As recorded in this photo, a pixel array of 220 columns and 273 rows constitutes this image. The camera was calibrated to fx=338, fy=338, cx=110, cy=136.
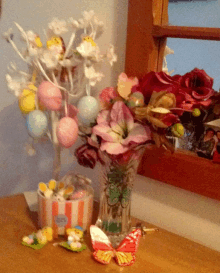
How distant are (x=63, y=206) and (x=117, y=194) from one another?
0.14m

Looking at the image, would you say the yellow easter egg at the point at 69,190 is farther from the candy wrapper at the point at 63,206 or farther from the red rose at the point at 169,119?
the red rose at the point at 169,119

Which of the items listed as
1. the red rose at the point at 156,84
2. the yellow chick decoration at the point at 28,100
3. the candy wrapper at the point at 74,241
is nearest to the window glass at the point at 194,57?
the red rose at the point at 156,84

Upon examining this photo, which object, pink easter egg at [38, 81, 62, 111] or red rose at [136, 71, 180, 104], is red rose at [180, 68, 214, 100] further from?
pink easter egg at [38, 81, 62, 111]

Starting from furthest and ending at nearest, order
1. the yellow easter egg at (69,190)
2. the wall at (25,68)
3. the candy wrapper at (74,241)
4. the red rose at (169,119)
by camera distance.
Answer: the wall at (25,68) → the yellow easter egg at (69,190) → the candy wrapper at (74,241) → the red rose at (169,119)

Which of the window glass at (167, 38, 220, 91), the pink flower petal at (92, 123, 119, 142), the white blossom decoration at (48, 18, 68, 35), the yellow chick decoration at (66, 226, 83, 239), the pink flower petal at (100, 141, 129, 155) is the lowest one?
the yellow chick decoration at (66, 226, 83, 239)

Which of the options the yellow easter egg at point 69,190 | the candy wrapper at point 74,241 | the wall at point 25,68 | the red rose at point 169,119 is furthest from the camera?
the wall at point 25,68

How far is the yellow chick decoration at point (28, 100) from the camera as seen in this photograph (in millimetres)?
854

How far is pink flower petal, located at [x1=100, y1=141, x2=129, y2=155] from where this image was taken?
71 centimetres

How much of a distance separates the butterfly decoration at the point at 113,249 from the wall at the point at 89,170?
0.18 m

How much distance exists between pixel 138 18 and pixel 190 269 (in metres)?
0.62

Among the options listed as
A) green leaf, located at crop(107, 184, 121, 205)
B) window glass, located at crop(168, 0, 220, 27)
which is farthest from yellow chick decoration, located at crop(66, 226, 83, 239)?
window glass, located at crop(168, 0, 220, 27)

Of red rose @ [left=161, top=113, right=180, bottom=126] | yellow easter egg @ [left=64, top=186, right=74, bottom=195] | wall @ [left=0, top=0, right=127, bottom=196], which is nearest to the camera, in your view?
red rose @ [left=161, top=113, right=180, bottom=126]

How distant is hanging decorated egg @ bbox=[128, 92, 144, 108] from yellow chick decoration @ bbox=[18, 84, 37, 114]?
0.28 metres

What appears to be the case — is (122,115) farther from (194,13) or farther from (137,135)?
(194,13)
